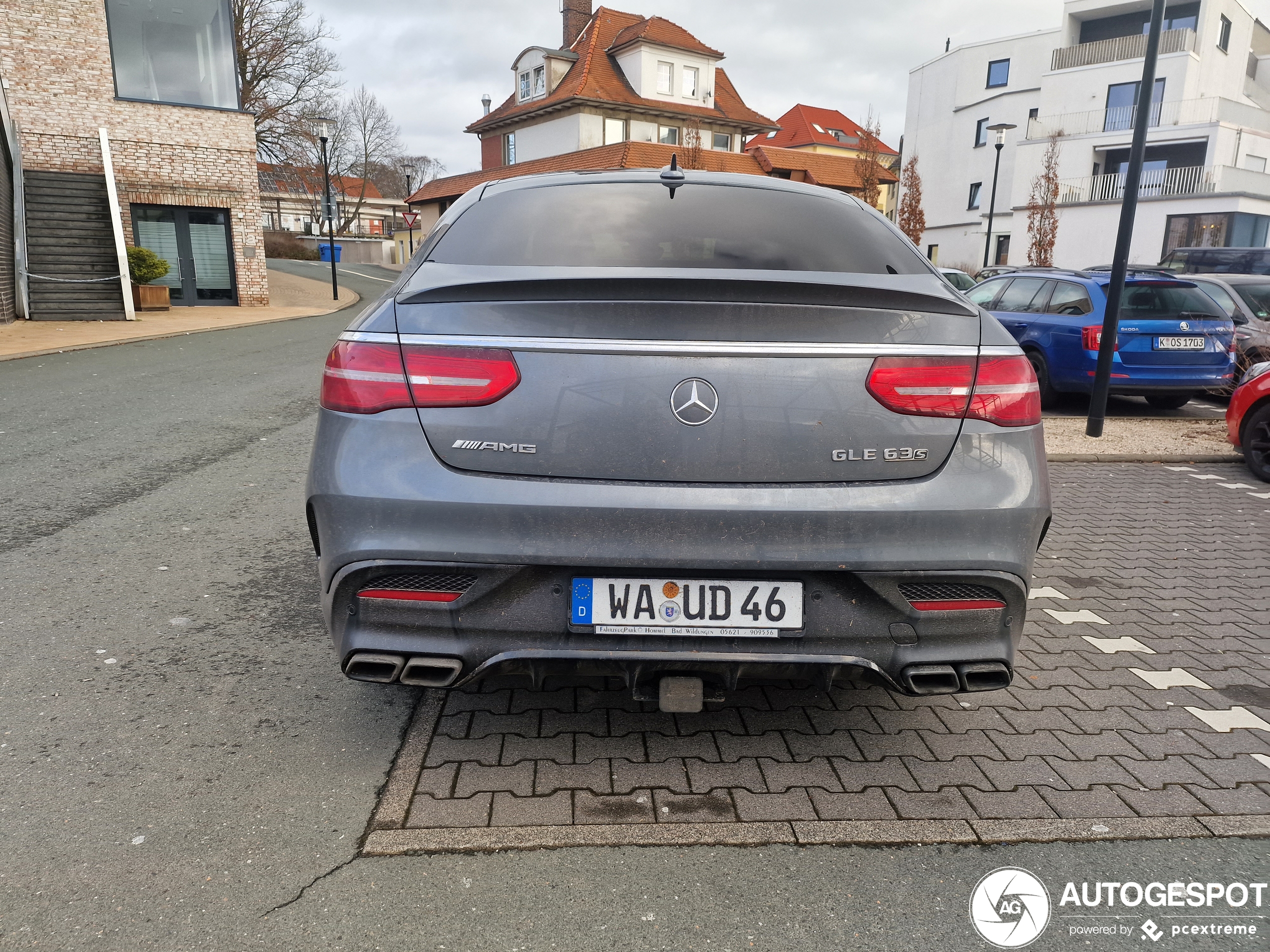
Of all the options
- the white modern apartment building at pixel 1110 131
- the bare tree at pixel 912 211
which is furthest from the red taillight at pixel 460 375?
the bare tree at pixel 912 211

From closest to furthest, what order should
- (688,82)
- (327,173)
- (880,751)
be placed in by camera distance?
(880,751) → (327,173) → (688,82)

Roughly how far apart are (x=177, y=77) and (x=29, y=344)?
11.9m

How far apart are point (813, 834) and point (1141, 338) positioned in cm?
896

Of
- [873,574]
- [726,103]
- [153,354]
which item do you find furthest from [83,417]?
[726,103]

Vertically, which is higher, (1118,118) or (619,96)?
(619,96)

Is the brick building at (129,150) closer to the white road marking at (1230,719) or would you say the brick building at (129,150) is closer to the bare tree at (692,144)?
the bare tree at (692,144)

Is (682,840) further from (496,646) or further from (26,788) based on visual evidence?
(26,788)

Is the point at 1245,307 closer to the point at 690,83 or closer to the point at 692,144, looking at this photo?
the point at 692,144

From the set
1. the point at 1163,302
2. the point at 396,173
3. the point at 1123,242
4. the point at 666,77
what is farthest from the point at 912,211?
the point at 396,173

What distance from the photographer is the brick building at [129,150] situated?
19.6m

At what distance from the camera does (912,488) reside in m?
2.38

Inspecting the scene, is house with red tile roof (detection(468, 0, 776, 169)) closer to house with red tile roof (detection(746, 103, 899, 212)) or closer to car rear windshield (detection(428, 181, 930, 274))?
house with red tile roof (detection(746, 103, 899, 212))

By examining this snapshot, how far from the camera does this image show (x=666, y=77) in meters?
47.0

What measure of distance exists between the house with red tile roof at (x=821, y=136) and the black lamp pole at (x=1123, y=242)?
2201 inches
